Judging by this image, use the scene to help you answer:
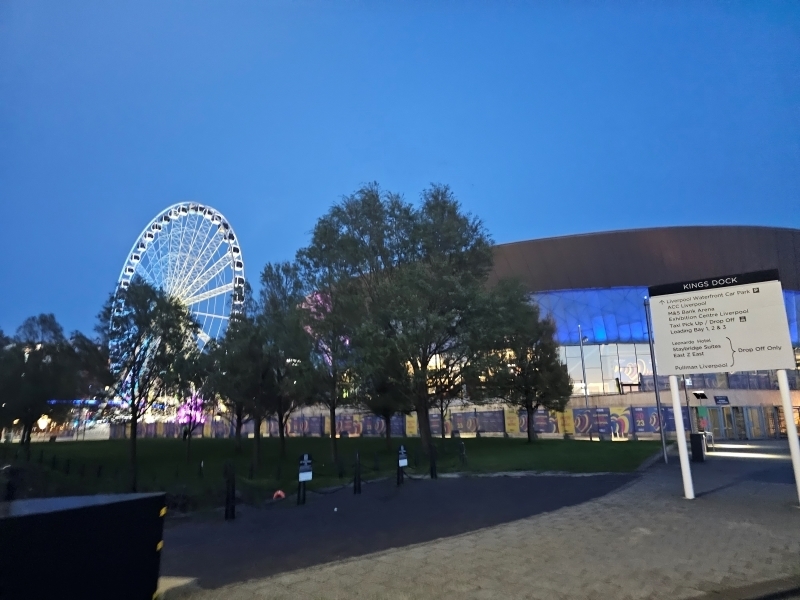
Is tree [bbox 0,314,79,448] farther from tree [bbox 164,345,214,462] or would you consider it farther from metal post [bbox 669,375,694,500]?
metal post [bbox 669,375,694,500]

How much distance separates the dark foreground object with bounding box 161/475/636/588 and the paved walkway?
736 mm

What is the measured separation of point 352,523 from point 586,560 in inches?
195

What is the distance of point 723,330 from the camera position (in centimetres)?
1188

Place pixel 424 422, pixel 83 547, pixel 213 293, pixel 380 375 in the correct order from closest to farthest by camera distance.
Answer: pixel 83 547
pixel 380 375
pixel 424 422
pixel 213 293

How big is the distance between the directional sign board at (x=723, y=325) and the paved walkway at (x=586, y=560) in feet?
9.44

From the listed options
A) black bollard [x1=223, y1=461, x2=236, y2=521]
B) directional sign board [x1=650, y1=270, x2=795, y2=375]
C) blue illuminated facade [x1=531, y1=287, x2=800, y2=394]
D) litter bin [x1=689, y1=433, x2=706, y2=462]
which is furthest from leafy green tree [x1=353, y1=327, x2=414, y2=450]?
blue illuminated facade [x1=531, y1=287, x2=800, y2=394]

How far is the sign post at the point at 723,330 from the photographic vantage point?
1127 centimetres

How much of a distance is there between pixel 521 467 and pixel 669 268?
56578 millimetres

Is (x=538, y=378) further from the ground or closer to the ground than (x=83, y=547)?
further from the ground

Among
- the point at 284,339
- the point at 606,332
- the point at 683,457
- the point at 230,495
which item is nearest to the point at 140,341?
the point at 284,339

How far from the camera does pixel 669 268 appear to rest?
222 feet

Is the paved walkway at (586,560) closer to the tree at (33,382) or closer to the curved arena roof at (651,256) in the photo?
the tree at (33,382)

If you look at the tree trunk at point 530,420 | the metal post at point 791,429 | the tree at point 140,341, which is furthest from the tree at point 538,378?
the metal post at point 791,429

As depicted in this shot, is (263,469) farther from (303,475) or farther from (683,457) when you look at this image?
(683,457)
